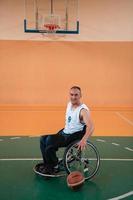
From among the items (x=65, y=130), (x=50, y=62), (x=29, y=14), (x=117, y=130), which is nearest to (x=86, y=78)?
(x=50, y=62)

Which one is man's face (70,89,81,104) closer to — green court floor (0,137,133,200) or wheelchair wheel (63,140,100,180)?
wheelchair wheel (63,140,100,180)

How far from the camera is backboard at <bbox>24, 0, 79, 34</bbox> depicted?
10039 mm

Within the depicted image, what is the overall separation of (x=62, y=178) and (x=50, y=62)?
6584 millimetres

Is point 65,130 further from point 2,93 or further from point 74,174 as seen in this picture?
point 2,93

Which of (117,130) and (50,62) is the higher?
(50,62)

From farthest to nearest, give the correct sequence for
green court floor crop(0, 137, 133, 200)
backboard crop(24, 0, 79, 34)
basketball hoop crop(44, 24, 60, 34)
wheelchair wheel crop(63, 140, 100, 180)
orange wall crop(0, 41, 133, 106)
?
orange wall crop(0, 41, 133, 106), backboard crop(24, 0, 79, 34), basketball hoop crop(44, 24, 60, 34), wheelchair wheel crop(63, 140, 100, 180), green court floor crop(0, 137, 133, 200)

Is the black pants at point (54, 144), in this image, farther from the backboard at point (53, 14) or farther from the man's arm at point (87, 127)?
the backboard at point (53, 14)

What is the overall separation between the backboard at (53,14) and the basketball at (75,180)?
6858 mm

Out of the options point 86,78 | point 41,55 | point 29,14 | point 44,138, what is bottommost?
point 44,138

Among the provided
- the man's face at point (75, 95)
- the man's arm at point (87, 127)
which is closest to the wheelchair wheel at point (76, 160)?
the man's arm at point (87, 127)

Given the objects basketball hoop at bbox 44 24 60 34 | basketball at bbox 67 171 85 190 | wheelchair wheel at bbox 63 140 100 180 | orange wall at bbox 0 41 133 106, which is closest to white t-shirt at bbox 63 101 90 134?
wheelchair wheel at bbox 63 140 100 180

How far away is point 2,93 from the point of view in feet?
33.4

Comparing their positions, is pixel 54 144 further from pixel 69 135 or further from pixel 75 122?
pixel 75 122

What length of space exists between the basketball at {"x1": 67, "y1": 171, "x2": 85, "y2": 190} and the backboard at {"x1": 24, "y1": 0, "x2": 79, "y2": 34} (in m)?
6.86
